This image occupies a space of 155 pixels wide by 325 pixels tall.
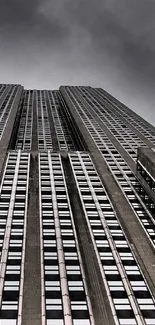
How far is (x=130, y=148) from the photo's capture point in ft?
411

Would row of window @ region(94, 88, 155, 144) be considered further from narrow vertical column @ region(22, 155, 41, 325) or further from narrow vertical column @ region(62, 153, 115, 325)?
narrow vertical column @ region(22, 155, 41, 325)

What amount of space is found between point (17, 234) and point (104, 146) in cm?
6367

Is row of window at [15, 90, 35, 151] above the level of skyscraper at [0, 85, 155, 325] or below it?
above

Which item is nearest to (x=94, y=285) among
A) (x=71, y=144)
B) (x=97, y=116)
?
(x=71, y=144)

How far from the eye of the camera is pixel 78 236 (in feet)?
227

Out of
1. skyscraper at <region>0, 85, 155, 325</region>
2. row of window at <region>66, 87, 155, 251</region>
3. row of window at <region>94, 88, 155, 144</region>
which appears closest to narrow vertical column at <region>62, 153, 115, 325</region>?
skyscraper at <region>0, 85, 155, 325</region>

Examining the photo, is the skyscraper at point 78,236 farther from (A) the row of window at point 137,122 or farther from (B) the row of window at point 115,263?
(A) the row of window at point 137,122

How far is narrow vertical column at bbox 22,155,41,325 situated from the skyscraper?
0.13 m

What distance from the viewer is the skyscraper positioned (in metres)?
51.4

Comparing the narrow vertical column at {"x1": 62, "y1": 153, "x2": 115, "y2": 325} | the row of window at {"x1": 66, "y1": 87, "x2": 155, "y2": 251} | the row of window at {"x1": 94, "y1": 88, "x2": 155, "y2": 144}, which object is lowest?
the narrow vertical column at {"x1": 62, "y1": 153, "x2": 115, "y2": 325}

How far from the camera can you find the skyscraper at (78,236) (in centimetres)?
5138

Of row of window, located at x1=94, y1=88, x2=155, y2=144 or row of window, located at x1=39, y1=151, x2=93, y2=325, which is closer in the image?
row of window, located at x1=39, y1=151, x2=93, y2=325

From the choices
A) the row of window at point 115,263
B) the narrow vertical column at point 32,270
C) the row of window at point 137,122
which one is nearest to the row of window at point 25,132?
the row of window at point 137,122

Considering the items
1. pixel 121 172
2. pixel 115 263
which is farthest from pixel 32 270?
pixel 121 172
